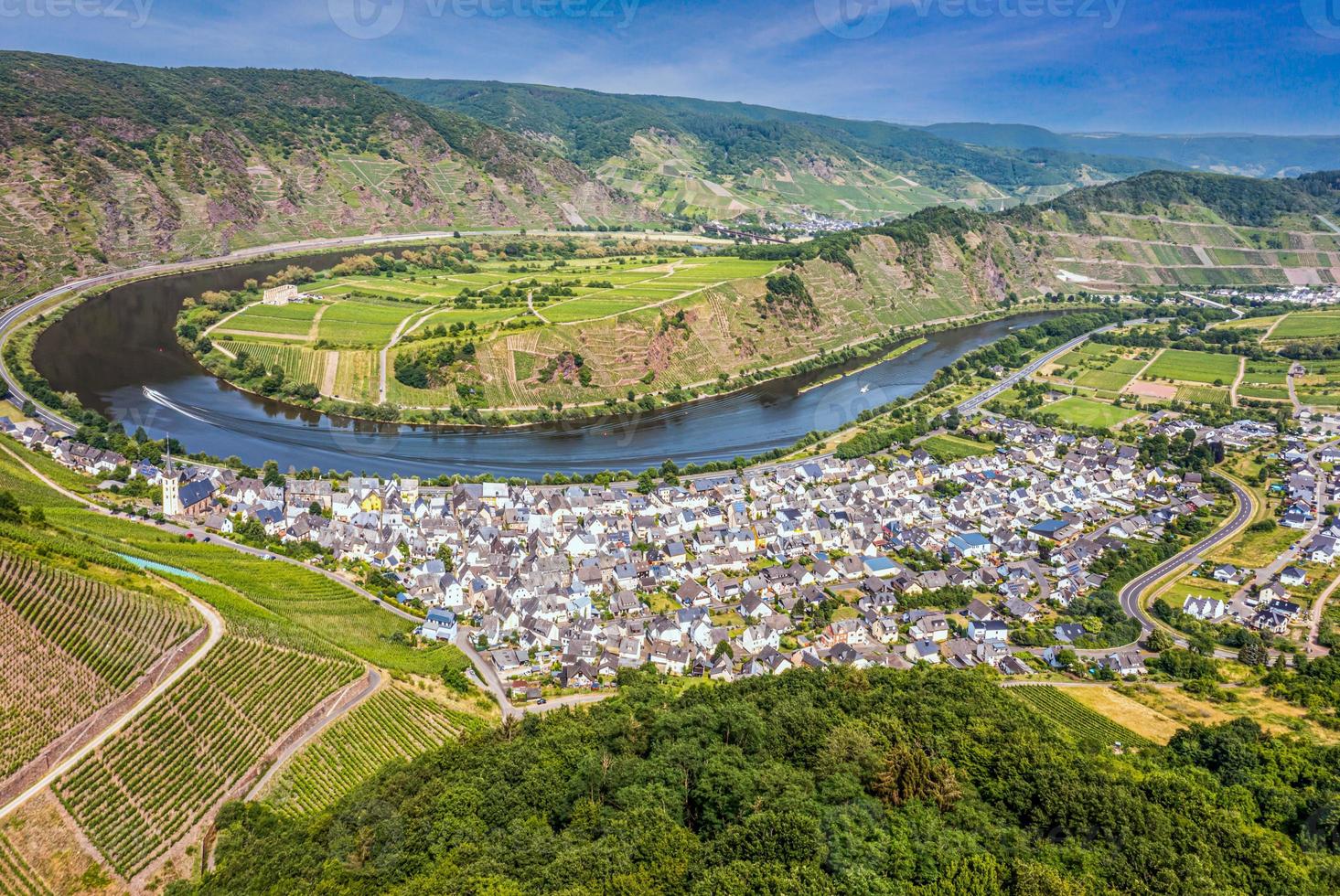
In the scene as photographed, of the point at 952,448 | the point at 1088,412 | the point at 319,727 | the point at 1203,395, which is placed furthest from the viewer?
the point at 1203,395

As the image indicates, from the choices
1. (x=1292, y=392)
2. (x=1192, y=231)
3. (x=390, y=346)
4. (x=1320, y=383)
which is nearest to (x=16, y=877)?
(x=390, y=346)

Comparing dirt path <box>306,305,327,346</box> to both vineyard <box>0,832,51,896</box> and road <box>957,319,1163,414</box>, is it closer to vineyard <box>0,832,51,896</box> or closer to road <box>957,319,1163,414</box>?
road <box>957,319,1163,414</box>

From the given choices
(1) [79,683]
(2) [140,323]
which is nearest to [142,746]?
(1) [79,683]

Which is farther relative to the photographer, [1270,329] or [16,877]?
[1270,329]

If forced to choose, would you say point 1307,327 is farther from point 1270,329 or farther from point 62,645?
point 62,645

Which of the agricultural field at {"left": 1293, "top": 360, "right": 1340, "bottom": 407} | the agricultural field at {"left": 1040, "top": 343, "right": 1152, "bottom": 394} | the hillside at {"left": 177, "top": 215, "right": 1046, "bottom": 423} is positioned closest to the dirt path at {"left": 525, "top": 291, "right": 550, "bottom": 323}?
the hillside at {"left": 177, "top": 215, "right": 1046, "bottom": 423}

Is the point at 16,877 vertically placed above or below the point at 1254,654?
below

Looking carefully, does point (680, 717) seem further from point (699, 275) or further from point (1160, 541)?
point (699, 275)
